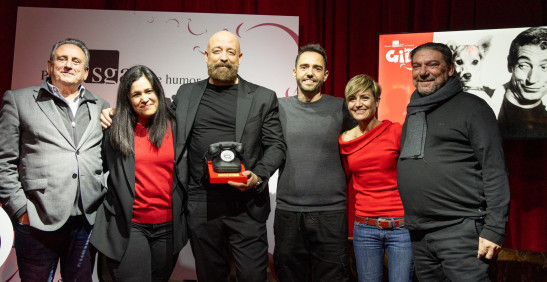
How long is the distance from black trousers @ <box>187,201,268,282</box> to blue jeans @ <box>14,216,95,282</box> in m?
0.62

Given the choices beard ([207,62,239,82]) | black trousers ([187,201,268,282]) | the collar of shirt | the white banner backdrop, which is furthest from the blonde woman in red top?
the collar of shirt

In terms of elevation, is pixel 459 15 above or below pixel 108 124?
above

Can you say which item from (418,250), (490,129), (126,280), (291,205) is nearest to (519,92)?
(490,129)

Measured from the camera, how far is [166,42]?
3.89 meters

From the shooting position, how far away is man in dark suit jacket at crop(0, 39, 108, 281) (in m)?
2.37

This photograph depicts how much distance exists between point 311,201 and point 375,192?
0.42 meters

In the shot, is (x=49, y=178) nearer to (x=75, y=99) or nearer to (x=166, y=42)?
(x=75, y=99)

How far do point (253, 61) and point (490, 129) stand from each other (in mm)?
2260

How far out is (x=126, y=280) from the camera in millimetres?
2359

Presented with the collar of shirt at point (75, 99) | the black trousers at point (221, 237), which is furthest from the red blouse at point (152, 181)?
the collar of shirt at point (75, 99)

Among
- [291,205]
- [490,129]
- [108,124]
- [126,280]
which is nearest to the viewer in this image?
[490,129]

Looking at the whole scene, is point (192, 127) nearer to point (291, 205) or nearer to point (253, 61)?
point (291, 205)

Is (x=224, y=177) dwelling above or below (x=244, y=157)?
below

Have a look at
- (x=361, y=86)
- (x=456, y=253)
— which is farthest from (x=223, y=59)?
(x=456, y=253)
